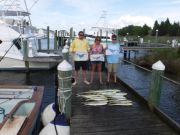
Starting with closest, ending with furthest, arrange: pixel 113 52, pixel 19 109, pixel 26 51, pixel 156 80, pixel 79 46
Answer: pixel 19 109
pixel 156 80
pixel 79 46
pixel 113 52
pixel 26 51

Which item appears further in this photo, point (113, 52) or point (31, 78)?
point (31, 78)

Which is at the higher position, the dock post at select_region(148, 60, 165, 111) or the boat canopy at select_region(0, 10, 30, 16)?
the boat canopy at select_region(0, 10, 30, 16)

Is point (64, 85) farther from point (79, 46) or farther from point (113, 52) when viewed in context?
point (113, 52)

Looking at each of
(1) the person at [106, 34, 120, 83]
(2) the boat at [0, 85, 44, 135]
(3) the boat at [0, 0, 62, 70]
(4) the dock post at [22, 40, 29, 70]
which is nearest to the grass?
(3) the boat at [0, 0, 62, 70]

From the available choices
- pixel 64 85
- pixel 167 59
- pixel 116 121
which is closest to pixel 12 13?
pixel 167 59

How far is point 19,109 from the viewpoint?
6266 mm

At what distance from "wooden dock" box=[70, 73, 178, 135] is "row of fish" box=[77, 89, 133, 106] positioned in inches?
8.6

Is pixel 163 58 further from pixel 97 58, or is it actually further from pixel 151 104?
pixel 151 104

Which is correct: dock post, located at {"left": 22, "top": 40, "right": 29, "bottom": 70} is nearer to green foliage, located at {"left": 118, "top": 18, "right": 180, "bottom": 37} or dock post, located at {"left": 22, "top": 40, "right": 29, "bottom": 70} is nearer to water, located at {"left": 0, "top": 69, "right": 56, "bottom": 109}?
water, located at {"left": 0, "top": 69, "right": 56, "bottom": 109}

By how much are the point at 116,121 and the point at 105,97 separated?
1.74 metres

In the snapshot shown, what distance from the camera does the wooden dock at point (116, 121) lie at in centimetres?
635

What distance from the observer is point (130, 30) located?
357ft

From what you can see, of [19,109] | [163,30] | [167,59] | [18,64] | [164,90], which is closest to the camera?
[19,109]

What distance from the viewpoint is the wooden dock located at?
6353mm
